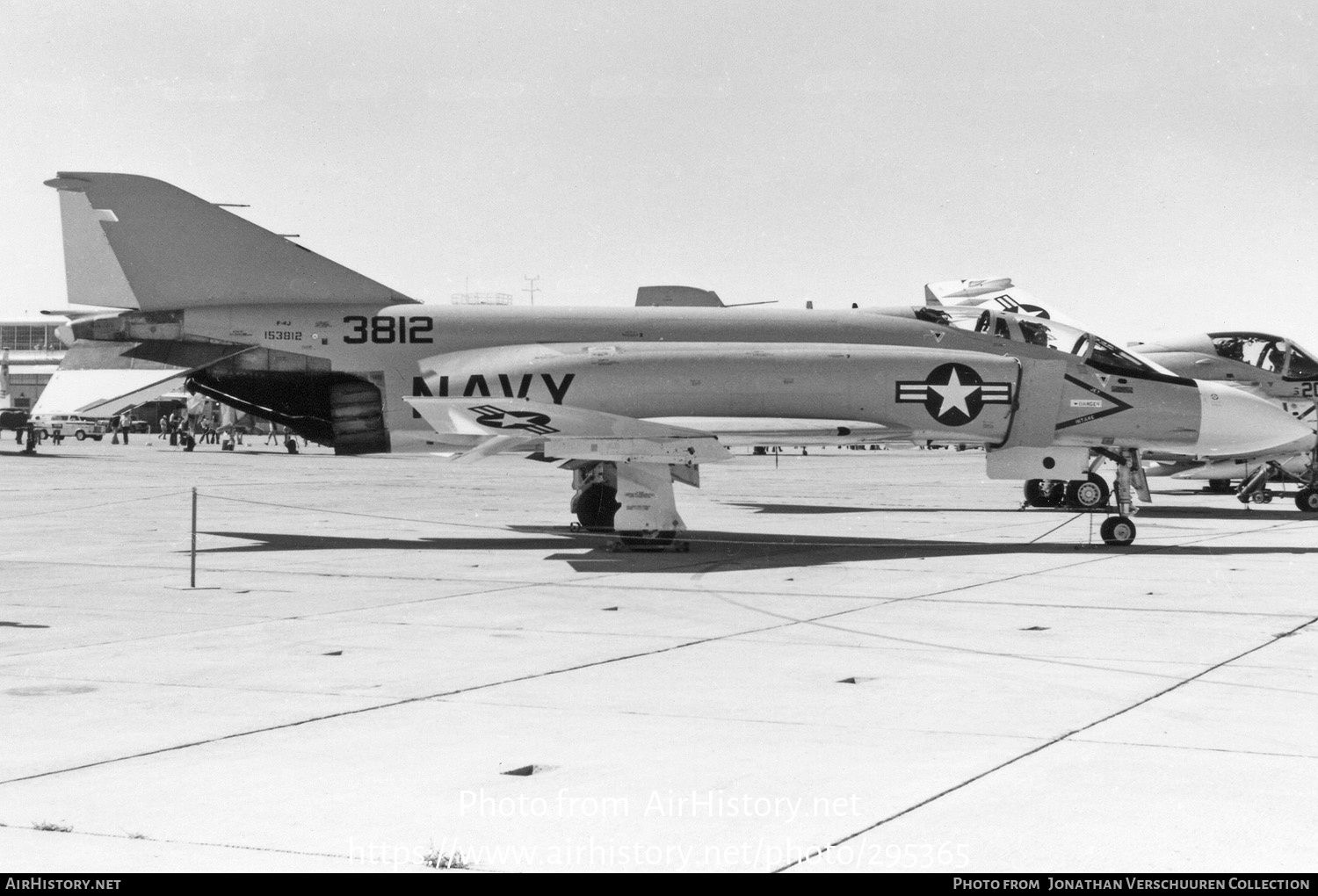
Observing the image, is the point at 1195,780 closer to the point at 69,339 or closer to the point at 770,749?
the point at 770,749

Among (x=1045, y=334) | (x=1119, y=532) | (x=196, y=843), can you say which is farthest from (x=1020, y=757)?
(x=1045, y=334)

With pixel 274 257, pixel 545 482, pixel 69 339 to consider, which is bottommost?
pixel 545 482

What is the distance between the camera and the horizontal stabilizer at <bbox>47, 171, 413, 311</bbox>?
17.3 metres

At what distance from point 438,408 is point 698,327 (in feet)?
12.4

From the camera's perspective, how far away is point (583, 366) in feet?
56.2

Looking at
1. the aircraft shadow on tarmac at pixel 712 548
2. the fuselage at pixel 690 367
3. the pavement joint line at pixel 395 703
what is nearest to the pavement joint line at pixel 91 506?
the aircraft shadow on tarmac at pixel 712 548

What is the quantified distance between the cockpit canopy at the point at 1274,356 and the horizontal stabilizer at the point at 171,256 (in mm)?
16215

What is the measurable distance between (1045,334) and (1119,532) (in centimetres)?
301

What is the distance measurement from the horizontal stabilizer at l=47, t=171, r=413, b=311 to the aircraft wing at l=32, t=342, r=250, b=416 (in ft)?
2.25

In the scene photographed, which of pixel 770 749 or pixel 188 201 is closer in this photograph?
pixel 770 749

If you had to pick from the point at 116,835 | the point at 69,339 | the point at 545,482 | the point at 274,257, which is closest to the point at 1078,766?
the point at 116,835

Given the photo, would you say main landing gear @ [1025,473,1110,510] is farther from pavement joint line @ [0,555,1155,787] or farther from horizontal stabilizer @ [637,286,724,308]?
pavement joint line @ [0,555,1155,787]

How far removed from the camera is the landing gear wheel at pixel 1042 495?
24.5 meters

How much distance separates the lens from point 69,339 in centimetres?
1794
